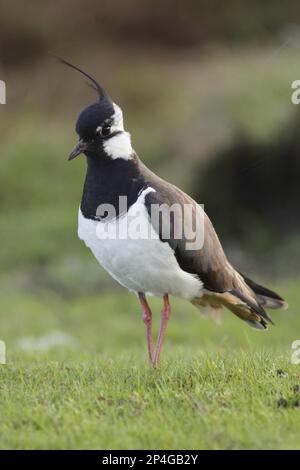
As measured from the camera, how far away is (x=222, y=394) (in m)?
6.96

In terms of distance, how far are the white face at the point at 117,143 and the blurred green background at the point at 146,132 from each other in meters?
4.08

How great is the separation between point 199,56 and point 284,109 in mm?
13612

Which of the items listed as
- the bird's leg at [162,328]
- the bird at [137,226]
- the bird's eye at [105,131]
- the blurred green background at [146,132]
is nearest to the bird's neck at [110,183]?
the bird at [137,226]

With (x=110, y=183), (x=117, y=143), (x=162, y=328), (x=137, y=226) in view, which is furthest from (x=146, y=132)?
(x=137, y=226)

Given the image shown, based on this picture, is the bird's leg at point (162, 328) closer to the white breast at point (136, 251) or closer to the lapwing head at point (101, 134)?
the white breast at point (136, 251)

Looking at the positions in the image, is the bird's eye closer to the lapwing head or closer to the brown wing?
the lapwing head

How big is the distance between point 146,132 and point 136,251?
740 inches

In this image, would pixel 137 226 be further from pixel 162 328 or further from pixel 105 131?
pixel 162 328

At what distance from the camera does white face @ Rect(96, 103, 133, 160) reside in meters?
8.05

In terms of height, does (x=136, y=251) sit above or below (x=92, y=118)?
below

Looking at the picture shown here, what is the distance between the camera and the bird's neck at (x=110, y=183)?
25.5 ft

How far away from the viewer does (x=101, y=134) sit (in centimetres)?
804
